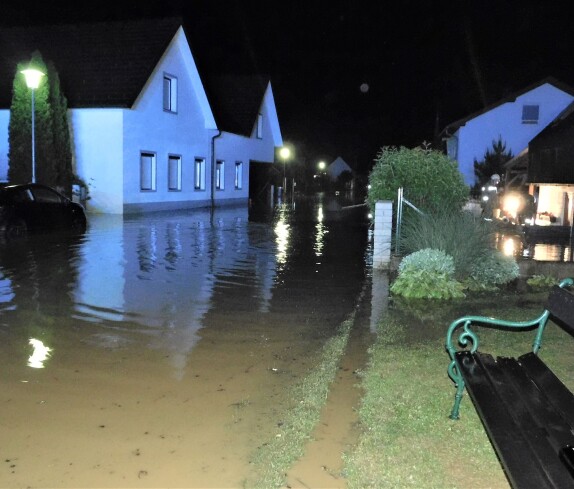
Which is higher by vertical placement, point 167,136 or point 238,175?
point 167,136

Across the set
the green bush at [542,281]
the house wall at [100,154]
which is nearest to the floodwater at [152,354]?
the green bush at [542,281]

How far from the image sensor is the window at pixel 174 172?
1069 inches

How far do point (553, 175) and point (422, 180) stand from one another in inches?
372

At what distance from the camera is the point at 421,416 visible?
4.30 metres

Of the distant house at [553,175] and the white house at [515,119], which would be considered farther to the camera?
the white house at [515,119]

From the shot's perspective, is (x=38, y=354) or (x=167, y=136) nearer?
(x=38, y=354)

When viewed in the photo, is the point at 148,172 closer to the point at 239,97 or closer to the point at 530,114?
the point at 239,97

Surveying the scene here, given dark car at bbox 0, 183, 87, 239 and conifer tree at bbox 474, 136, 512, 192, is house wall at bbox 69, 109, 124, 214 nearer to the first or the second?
dark car at bbox 0, 183, 87, 239

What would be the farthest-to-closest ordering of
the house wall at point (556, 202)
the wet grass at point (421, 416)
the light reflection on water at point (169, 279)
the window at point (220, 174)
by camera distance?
1. the window at point (220, 174)
2. the house wall at point (556, 202)
3. the light reflection on water at point (169, 279)
4. the wet grass at point (421, 416)

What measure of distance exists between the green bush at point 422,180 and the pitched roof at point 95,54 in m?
12.6

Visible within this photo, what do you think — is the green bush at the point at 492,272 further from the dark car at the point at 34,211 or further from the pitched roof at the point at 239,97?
the pitched roof at the point at 239,97

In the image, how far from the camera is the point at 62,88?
2314cm

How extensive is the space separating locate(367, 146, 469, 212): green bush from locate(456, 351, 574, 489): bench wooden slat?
28.1 ft

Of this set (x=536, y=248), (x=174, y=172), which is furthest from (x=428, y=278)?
(x=174, y=172)
